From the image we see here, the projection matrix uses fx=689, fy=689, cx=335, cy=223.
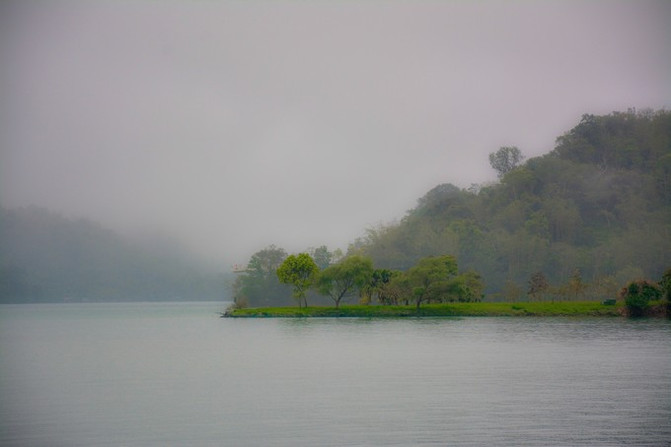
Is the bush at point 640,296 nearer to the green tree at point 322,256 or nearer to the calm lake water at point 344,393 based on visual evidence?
the calm lake water at point 344,393

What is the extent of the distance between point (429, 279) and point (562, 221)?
246ft

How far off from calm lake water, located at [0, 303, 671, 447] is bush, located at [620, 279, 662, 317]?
3569 centimetres

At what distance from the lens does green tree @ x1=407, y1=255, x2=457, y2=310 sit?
11056 centimetres

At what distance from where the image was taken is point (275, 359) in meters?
50.6

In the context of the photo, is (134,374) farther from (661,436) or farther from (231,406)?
(661,436)

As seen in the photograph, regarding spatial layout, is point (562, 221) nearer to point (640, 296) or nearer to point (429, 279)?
point (429, 279)

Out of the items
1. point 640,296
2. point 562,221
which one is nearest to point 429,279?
point 640,296

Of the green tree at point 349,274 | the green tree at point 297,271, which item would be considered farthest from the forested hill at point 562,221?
the green tree at point 297,271

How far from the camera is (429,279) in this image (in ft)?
365

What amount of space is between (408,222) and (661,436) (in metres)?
163

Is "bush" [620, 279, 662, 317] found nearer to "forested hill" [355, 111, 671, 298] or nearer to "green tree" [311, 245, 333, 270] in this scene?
"forested hill" [355, 111, 671, 298]

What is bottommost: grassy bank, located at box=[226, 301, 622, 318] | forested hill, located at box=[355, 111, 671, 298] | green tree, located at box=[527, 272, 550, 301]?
grassy bank, located at box=[226, 301, 622, 318]

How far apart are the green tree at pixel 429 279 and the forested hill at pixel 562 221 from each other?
977 inches

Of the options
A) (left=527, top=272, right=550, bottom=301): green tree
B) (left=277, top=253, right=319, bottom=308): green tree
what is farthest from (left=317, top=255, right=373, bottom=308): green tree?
(left=527, top=272, right=550, bottom=301): green tree
